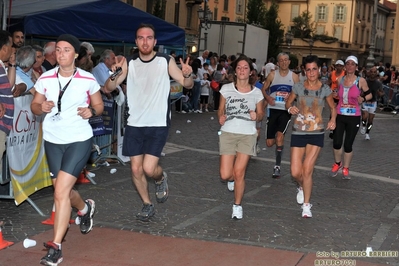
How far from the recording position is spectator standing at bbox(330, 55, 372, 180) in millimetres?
11219

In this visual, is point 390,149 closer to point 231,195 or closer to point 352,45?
point 231,195

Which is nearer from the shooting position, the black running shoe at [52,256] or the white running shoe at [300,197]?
the black running shoe at [52,256]

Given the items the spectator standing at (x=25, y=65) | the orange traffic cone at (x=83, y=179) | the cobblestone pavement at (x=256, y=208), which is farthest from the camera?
the orange traffic cone at (x=83, y=179)

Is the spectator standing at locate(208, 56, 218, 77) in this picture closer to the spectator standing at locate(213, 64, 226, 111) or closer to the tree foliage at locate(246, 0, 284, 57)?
the spectator standing at locate(213, 64, 226, 111)

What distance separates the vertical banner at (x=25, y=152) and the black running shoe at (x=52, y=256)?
2.06m

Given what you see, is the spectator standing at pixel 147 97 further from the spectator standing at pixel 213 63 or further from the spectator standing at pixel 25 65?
the spectator standing at pixel 213 63

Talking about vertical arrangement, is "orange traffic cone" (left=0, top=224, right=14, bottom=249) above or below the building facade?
below

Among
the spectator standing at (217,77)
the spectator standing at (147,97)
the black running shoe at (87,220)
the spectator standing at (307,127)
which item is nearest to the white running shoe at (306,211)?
the spectator standing at (307,127)

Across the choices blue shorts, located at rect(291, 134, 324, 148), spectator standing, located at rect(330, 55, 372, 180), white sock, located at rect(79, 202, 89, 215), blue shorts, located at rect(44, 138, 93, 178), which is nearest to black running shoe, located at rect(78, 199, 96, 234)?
white sock, located at rect(79, 202, 89, 215)

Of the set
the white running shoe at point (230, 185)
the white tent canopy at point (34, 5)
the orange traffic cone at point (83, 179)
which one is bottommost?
the orange traffic cone at point (83, 179)

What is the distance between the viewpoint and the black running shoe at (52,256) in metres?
5.88

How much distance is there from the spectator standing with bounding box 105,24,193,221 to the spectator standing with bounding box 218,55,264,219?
0.80 meters

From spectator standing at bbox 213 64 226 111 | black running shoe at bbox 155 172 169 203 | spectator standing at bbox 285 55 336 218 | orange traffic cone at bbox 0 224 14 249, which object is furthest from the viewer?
spectator standing at bbox 213 64 226 111

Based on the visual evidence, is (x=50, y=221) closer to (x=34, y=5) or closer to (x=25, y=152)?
(x=25, y=152)
